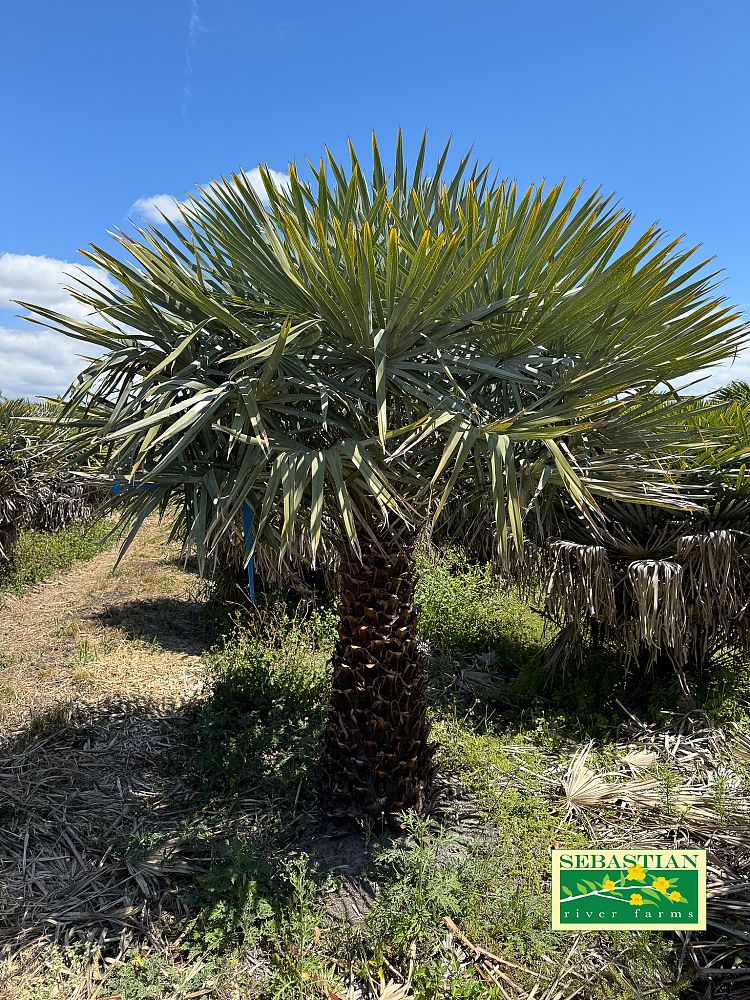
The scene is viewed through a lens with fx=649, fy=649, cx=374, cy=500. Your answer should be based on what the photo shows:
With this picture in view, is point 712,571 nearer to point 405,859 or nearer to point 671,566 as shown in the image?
point 671,566

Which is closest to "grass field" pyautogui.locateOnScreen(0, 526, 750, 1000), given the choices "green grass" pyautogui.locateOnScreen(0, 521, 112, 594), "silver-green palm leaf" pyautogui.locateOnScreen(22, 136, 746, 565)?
→ "silver-green palm leaf" pyautogui.locateOnScreen(22, 136, 746, 565)

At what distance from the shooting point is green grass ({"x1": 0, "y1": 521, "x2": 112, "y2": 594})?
8727mm

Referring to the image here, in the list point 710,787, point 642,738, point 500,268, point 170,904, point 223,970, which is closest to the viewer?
point 223,970

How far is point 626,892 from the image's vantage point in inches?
111

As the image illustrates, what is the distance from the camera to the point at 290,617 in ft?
21.2

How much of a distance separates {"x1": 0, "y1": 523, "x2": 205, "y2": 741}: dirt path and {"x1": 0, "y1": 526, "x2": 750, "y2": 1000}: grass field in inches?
1.9

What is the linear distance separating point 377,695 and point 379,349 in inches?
69.2

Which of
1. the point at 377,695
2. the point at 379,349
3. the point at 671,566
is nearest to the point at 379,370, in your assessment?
the point at 379,349

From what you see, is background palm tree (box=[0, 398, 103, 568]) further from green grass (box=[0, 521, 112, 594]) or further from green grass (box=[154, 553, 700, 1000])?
green grass (box=[154, 553, 700, 1000])

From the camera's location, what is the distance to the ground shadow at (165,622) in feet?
21.2

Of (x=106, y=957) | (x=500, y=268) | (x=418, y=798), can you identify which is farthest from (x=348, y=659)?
(x=500, y=268)

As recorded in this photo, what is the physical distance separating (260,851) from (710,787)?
2.57 m

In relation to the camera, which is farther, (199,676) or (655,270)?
(199,676)

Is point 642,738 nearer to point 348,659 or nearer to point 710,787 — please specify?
point 710,787
